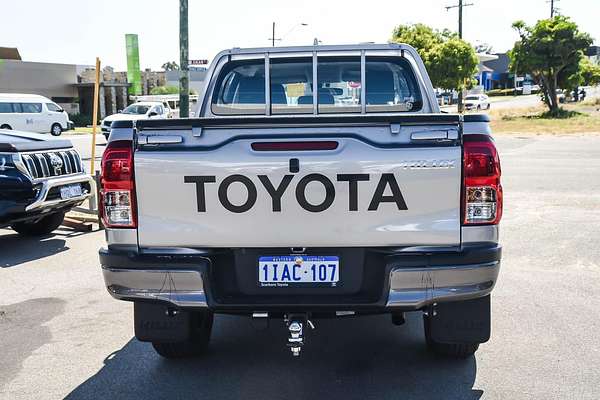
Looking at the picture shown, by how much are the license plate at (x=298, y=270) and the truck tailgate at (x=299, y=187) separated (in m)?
0.09

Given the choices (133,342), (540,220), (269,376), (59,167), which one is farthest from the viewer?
(540,220)

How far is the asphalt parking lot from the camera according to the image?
3.79m

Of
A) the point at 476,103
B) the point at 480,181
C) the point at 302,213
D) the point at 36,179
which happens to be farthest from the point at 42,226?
the point at 476,103

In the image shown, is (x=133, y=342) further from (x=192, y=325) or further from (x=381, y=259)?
(x=381, y=259)

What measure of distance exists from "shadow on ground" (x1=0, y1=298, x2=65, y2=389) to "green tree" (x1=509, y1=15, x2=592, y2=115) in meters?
33.8

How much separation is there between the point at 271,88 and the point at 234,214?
2417mm

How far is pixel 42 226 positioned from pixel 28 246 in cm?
62

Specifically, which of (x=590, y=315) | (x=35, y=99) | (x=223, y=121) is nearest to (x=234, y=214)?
(x=223, y=121)

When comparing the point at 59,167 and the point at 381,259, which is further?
the point at 59,167

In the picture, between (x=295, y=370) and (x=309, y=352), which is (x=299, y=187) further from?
(x=309, y=352)

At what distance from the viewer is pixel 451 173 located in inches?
130

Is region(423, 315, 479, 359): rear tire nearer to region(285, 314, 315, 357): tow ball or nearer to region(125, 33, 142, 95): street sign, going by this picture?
region(285, 314, 315, 357): tow ball

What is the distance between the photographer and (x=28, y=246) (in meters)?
7.92

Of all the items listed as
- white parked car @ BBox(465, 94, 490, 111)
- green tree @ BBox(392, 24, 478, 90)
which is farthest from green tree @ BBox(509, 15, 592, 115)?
white parked car @ BBox(465, 94, 490, 111)
